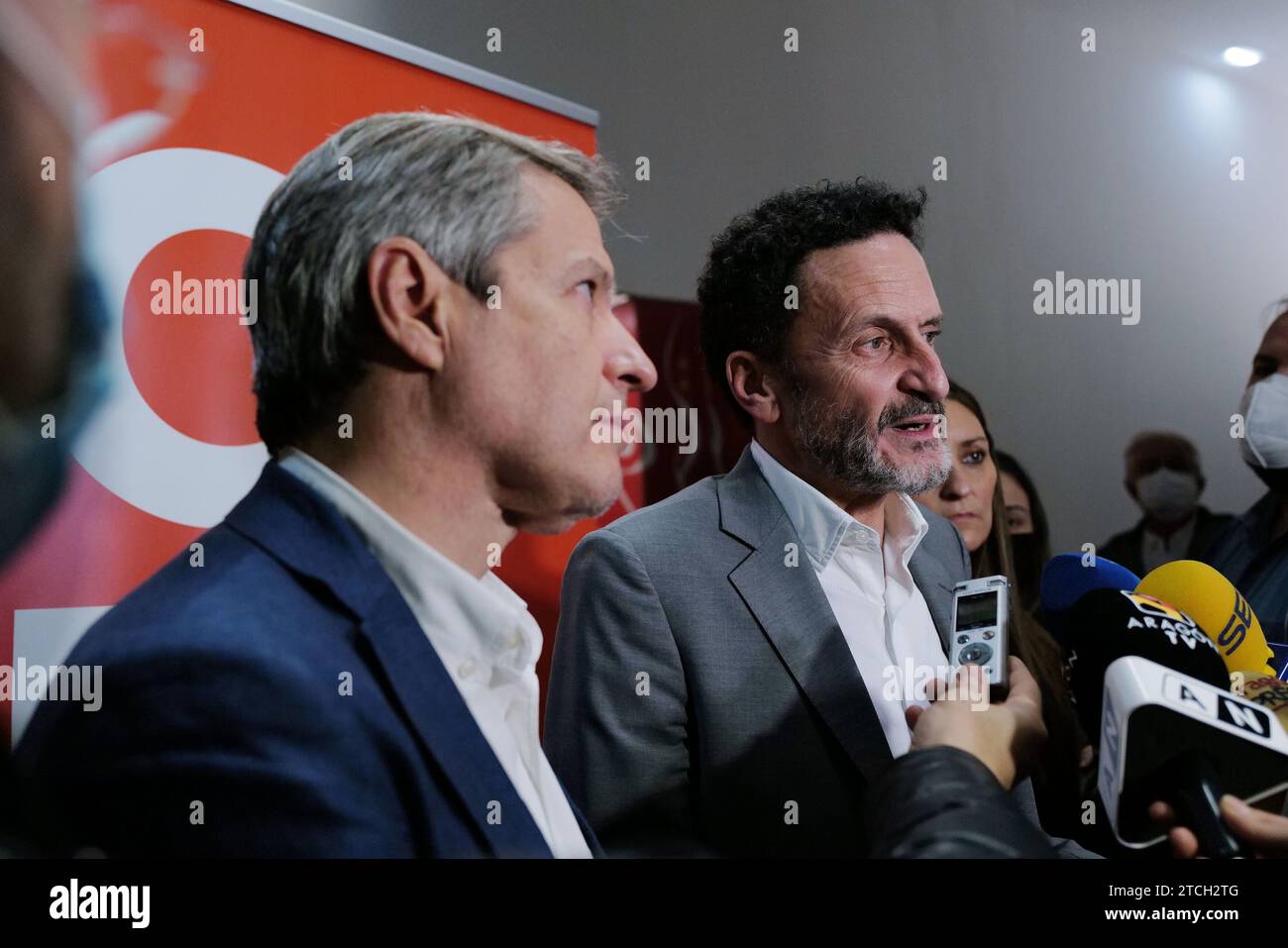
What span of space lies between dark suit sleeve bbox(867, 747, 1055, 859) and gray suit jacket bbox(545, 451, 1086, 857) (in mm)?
265

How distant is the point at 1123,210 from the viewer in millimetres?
2199

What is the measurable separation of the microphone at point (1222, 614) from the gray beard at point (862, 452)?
42 centimetres

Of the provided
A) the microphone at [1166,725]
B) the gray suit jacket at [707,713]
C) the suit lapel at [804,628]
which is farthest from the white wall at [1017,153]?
the microphone at [1166,725]

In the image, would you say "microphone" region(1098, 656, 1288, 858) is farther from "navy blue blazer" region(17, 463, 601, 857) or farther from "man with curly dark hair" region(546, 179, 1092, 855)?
"navy blue blazer" region(17, 463, 601, 857)

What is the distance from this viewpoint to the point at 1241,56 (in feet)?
7.17

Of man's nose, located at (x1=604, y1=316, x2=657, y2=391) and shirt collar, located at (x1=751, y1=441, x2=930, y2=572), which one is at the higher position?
man's nose, located at (x1=604, y1=316, x2=657, y2=391)

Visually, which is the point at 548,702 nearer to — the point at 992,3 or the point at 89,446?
the point at 89,446

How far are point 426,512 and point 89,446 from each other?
0.66 meters

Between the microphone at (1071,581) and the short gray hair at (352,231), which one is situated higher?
the short gray hair at (352,231)

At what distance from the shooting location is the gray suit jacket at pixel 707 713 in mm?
1817

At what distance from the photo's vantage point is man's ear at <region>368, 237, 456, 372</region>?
1.54 meters

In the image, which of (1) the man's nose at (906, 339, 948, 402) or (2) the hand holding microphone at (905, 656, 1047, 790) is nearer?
(2) the hand holding microphone at (905, 656, 1047, 790)

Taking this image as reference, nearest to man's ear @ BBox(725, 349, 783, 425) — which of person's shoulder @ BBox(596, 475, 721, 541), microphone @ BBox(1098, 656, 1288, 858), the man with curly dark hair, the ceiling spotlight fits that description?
the man with curly dark hair

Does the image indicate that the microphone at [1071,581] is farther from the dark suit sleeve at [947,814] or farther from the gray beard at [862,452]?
the dark suit sleeve at [947,814]
